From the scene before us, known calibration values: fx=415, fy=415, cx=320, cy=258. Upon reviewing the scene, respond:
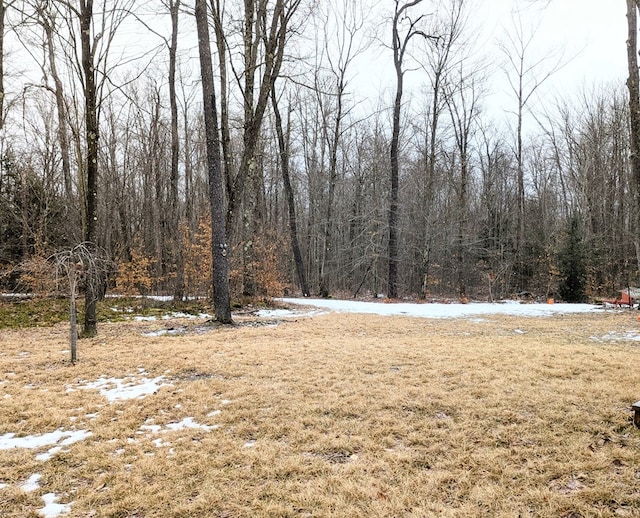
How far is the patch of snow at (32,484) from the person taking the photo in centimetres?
259

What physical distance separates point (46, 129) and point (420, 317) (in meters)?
15.5

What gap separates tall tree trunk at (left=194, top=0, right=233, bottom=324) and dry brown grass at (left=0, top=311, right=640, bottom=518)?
2.78 metres

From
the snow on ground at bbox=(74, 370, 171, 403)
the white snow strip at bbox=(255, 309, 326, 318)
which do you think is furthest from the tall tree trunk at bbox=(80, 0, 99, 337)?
the white snow strip at bbox=(255, 309, 326, 318)

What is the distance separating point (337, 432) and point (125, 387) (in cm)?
269

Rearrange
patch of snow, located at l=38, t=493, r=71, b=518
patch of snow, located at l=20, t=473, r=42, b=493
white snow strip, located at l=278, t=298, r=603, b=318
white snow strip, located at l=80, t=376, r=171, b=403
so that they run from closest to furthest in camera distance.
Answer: patch of snow, located at l=38, t=493, r=71, b=518
patch of snow, located at l=20, t=473, r=42, b=493
white snow strip, located at l=80, t=376, r=171, b=403
white snow strip, located at l=278, t=298, r=603, b=318

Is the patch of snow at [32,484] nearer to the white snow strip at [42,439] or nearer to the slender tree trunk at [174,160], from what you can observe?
the white snow strip at [42,439]

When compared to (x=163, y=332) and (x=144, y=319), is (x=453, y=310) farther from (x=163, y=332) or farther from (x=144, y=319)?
(x=144, y=319)

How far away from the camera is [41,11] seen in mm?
7727

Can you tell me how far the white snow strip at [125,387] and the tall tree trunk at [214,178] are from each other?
4192 millimetres

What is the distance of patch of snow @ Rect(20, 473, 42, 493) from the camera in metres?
2.59

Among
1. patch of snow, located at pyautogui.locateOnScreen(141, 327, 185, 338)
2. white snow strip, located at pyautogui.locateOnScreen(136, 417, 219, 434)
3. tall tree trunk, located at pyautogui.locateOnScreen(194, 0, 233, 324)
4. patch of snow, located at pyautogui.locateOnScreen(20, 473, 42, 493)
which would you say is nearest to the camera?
patch of snow, located at pyautogui.locateOnScreen(20, 473, 42, 493)

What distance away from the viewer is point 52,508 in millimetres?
2391

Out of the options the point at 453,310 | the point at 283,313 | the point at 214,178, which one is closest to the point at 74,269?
the point at 214,178

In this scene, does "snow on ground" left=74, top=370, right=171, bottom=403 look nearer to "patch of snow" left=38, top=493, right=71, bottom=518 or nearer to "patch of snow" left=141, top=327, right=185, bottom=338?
"patch of snow" left=38, top=493, right=71, bottom=518
